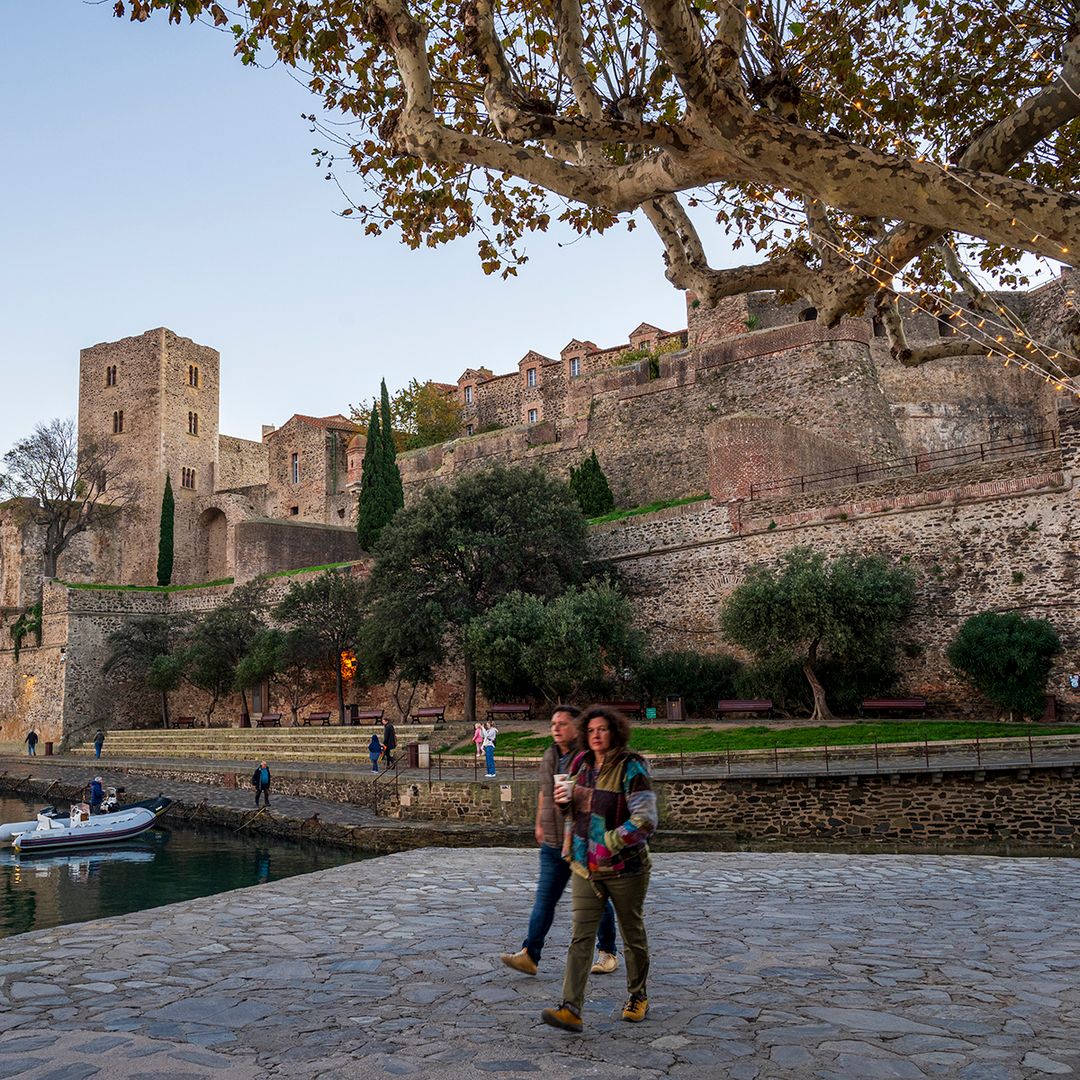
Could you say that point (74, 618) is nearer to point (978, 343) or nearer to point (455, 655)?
point (455, 655)

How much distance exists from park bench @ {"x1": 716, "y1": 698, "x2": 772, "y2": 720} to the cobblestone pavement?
46.0ft

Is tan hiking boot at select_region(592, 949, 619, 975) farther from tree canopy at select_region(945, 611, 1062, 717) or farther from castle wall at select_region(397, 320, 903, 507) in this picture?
castle wall at select_region(397, 320, 903, 507)

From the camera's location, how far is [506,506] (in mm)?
27422

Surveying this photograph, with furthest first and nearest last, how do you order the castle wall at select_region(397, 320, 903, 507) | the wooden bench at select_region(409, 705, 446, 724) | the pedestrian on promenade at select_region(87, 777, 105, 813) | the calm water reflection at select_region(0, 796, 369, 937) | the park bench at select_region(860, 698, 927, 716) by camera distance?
the castle wall at select_region(397, 320, 903, 507)
the wooden bench at select_region(409, 705, 446, 724)
the pedestrian on promenade at select_region(87, 777, 105, 813)
the park bench at select_region(860, 698, 927, 716)
the calm water reflection at select_region(0, 796, 369, 937)

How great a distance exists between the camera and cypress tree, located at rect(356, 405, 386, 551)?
3647 cm

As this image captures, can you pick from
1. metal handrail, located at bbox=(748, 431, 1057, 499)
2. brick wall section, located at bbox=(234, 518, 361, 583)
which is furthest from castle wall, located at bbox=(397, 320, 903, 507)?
brick wall section, located at bbox=(234, 518, 361, 583)

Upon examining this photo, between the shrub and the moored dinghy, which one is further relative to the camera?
the shrub

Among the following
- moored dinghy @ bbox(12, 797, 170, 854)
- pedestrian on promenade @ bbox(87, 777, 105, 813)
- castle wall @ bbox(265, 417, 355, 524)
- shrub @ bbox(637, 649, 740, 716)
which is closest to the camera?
moored dinghy @ bbox(12, 797, 170, 854)

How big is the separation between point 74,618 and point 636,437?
79.1 feet

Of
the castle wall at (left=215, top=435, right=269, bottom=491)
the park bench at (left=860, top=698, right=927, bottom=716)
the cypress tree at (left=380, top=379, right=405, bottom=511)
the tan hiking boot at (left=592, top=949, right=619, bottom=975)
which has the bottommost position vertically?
the tan hiking boot at (left=592, top=949, right=619, bottom=975)

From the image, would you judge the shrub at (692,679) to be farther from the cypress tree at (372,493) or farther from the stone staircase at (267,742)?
the cypress tree at (372,493)

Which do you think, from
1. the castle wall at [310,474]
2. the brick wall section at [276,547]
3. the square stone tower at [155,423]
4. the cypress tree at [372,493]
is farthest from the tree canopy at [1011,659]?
the square stone tower at [155,423]

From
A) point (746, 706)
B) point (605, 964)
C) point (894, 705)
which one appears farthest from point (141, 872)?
point (894, 705)

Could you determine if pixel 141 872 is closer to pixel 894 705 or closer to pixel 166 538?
pixel 894 705
